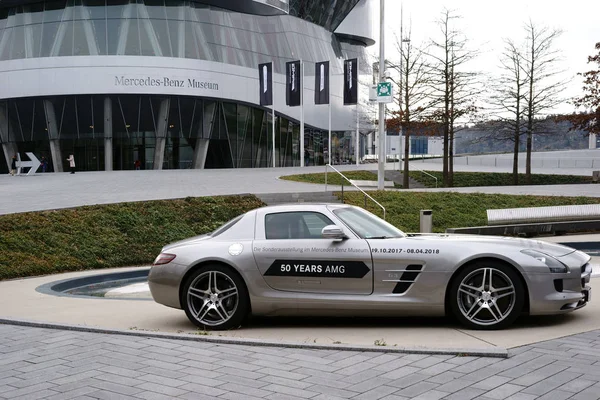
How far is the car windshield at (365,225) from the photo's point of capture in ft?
24.6

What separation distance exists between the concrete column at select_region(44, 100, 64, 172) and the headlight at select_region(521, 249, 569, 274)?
4421 centimetres

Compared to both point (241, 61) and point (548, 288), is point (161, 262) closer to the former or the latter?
point (548, 288)

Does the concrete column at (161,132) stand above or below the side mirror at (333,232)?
above

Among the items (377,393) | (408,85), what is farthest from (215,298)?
(408,85)

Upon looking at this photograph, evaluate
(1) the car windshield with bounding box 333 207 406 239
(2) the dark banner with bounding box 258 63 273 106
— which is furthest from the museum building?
(1) the car windshield with bounding box 333 207 406 239

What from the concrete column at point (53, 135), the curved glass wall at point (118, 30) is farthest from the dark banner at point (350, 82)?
the concrete column at point (53, 135)

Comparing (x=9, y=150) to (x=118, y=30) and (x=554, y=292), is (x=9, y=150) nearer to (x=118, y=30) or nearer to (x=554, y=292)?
(x=118, y=30)

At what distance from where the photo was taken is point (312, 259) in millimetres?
7309

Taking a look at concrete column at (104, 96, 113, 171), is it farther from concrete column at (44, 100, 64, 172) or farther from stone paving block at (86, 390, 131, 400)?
stone paving block at (86, 390, 131, 400)

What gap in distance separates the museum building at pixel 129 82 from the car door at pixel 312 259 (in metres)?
40.3

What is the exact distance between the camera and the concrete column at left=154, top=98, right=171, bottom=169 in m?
47.5

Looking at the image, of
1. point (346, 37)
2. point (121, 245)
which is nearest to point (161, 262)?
point (121, 245)

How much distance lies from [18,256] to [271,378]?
9558 mm

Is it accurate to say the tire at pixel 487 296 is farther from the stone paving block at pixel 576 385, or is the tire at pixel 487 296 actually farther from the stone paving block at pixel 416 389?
the stone paving block at pixel 416 389
